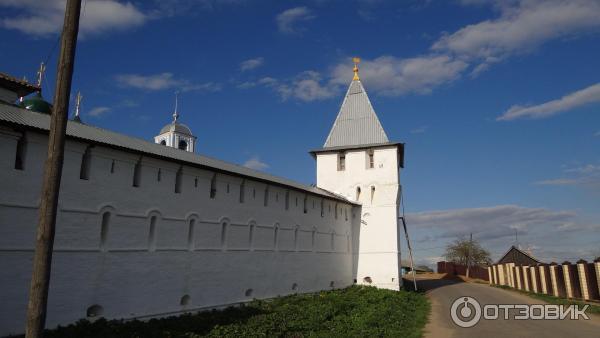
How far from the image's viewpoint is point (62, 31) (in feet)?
19.3

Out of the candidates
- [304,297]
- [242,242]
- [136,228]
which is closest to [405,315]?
[304,297]

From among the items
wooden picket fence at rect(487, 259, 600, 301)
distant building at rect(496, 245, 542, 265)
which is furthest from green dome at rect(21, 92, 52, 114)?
distant building at rect(496, 245, 542, 265)

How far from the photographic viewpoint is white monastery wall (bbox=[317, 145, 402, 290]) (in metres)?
25.7

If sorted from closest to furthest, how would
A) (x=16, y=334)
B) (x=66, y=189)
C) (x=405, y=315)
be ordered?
1. (x=16, y=334)
2. (x=66, y=189)
3. (x=405, y=315)

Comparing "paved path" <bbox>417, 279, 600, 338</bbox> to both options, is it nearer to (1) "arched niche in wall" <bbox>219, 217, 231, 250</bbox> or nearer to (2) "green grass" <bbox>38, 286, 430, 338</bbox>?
(2) "green grass" <bbox>38, 286, 430, 338</bbox>

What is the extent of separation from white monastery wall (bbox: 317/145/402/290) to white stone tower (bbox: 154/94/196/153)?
10.3m

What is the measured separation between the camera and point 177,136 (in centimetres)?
2948

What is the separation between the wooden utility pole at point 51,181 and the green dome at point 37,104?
12.9m

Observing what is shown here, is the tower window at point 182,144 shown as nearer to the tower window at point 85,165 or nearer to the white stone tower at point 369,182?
the white stone tower at point 369,182

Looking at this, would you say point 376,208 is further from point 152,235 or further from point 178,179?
point 152,235

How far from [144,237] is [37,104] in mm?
8871

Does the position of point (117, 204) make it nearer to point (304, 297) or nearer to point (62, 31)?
point (62, 31)

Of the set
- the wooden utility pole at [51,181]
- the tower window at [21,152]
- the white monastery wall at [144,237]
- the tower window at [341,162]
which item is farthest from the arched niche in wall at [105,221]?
the tower window at [341,162]

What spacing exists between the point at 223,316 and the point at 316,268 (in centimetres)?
955
